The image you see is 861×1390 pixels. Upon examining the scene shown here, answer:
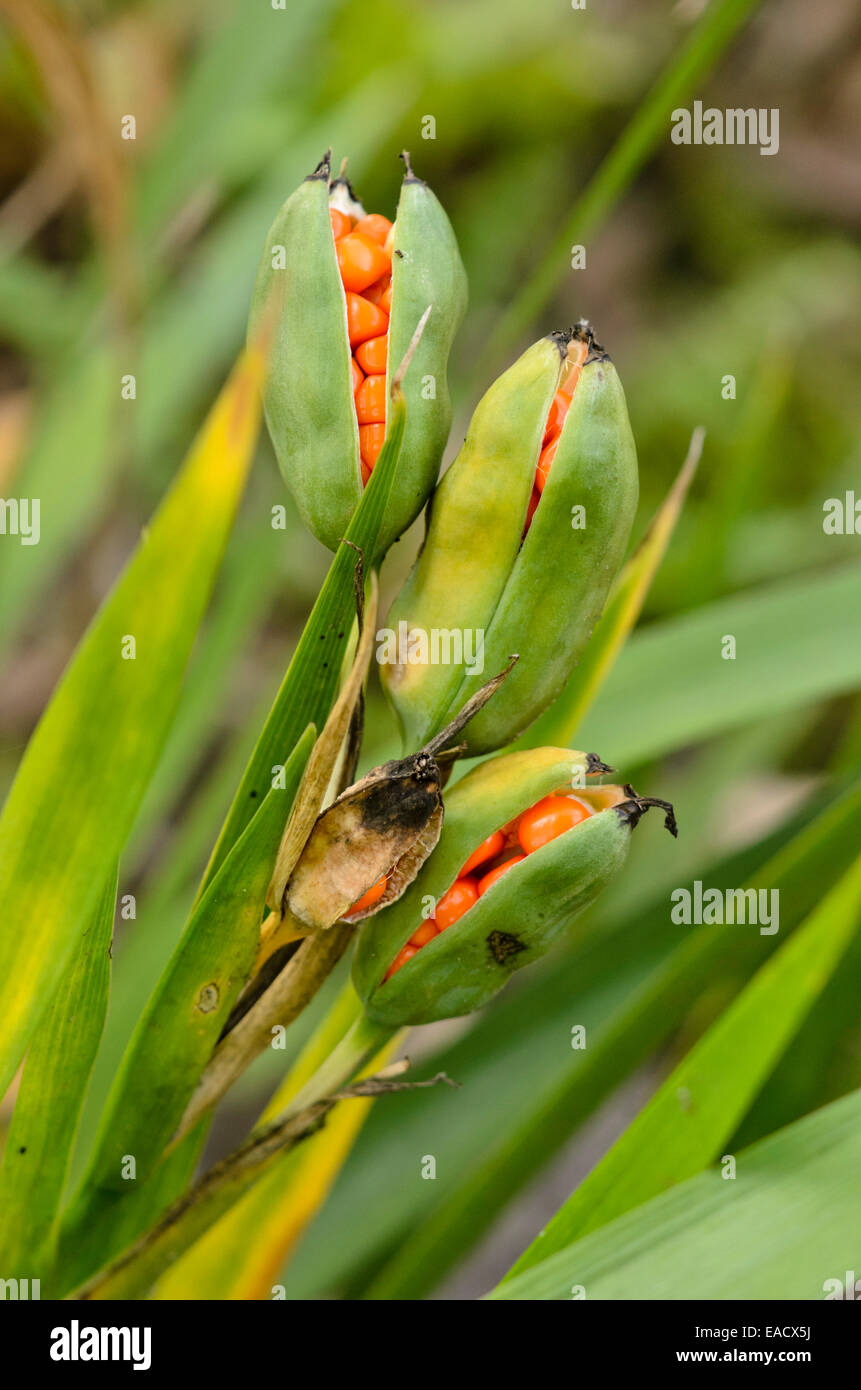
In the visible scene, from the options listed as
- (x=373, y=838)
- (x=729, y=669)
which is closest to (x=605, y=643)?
(x=729, y=669)

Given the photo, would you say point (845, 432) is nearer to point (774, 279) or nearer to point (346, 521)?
point (774, 279)

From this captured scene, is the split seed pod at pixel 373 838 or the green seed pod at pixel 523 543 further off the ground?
the green seed pod at pixel 523 543

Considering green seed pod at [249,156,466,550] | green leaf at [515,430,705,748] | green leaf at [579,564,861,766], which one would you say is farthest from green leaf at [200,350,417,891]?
green leaf at [579,564,861,766]

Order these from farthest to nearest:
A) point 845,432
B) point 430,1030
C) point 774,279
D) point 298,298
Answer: point 774,279 < point 845,432 < point 430,1030 < point 298,298

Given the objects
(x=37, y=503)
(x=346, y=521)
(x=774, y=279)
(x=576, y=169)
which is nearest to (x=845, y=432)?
(x=774, y=279)

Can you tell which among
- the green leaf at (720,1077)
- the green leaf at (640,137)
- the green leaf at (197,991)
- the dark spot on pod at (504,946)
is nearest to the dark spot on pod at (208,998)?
the green leaf at (197,991)

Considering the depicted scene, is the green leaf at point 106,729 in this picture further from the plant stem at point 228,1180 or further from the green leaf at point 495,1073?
the green leaf at point 495,1073
